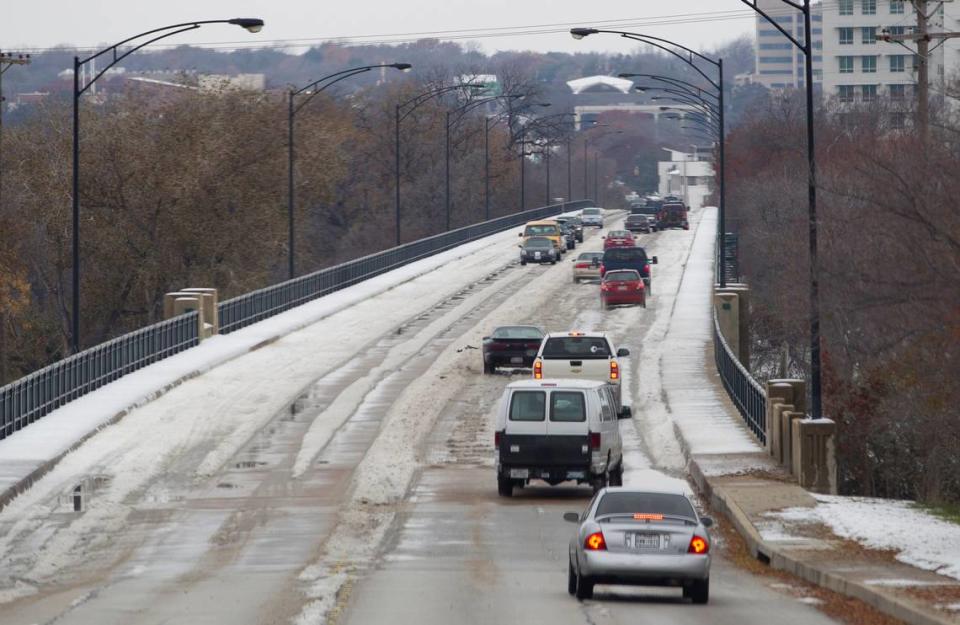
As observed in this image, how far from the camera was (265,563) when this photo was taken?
2100 cm

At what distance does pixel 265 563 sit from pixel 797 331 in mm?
54367

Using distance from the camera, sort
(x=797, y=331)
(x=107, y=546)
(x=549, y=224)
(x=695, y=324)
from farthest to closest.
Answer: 1. (x=549, y=224)
2. (x=797, y=331)
3. (x=695, y=324)
4. (x=107, y=546)

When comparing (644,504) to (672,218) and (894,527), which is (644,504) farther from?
(672,218)

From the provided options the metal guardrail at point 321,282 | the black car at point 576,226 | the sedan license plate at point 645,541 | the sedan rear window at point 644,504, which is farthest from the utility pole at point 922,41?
the black car at point 576,226

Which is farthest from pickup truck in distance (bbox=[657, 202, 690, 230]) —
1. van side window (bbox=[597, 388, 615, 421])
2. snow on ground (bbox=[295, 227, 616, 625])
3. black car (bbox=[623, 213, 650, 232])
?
van side window (bbox=[597, 388, 615, 421])

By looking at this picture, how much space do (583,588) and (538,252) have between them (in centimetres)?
6233

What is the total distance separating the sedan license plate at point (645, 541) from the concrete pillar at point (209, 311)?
109 feet

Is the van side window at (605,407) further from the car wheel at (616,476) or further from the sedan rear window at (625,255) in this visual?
the sedan rear window at (625,255)

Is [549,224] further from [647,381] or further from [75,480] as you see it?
[75,480]

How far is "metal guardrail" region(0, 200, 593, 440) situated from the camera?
112 ft

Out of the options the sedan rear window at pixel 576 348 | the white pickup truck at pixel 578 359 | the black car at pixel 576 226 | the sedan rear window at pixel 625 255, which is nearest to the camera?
the white pickup truck at pixel 578 359

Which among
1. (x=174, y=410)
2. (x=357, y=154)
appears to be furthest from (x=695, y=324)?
(x=357, y=154)

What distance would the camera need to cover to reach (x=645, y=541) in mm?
17688

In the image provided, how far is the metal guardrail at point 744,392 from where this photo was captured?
34375 mm
